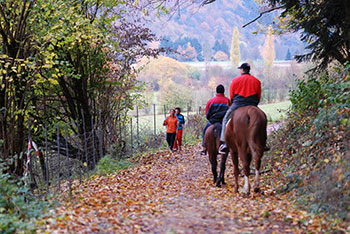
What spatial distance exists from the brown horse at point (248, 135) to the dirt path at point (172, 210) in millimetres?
608

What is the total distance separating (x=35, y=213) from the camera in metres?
7.04

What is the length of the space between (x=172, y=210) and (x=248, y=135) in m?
2.22

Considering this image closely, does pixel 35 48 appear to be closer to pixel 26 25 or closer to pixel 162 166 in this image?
pixel 26 25

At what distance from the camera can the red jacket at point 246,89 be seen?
8.92 meters

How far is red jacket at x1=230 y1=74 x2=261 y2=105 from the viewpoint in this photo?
892 centimetres

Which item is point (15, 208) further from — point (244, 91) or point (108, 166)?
point (108, 166)

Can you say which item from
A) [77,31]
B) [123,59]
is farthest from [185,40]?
[77,31]

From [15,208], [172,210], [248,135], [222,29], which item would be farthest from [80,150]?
[222,29]

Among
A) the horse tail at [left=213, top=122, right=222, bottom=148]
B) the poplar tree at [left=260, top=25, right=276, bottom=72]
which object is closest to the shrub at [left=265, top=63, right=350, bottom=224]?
the horse tail at [left=213, top=122, right=222, bottom=148]

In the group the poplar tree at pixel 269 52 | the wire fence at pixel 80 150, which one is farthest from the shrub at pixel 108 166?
the poplar tree at pixel 269 52

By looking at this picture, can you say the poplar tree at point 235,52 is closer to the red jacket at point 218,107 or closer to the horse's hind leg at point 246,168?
the red jacket at point 218,107

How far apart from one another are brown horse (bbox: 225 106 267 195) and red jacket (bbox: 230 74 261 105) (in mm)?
289

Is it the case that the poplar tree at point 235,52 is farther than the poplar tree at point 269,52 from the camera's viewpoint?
Yes

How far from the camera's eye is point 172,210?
751cm
